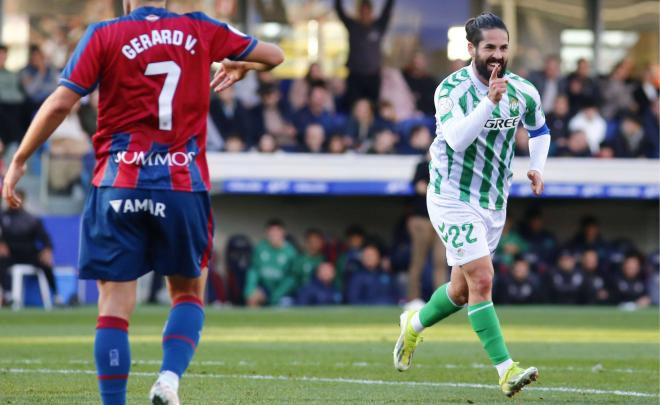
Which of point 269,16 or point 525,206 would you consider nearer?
point 525,206

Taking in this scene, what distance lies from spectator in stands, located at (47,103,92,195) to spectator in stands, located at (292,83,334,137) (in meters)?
3.32

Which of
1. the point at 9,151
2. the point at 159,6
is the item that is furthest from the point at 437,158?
the point at 9,151

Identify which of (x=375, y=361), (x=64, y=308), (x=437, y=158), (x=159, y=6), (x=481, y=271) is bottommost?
(x=64, y=308)

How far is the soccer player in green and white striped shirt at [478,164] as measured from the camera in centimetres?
770

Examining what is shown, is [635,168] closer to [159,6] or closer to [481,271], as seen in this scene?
[481,271]

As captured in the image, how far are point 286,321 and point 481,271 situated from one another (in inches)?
338

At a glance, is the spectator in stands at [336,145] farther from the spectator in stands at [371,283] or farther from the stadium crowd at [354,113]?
the spectator in stands at [371,283]

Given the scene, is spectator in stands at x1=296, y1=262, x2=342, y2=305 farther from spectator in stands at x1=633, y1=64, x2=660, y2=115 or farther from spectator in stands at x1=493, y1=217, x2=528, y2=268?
spectator in stands at x1=633, y1=64, x2=660, y2=115

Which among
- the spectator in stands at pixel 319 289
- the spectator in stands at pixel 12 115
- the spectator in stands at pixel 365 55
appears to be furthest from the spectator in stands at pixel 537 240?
the spectator in stands at pixel 12 115

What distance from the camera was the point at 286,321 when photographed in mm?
16266

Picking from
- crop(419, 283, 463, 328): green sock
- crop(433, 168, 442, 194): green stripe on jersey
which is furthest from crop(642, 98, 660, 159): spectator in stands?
crop(433, 168, 442, 194): green stripe on jersey

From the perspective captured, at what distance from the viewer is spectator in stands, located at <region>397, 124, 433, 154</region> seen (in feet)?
70.2

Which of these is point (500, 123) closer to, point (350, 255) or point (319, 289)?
point (319, 289)

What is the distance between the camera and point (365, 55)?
22.4m
